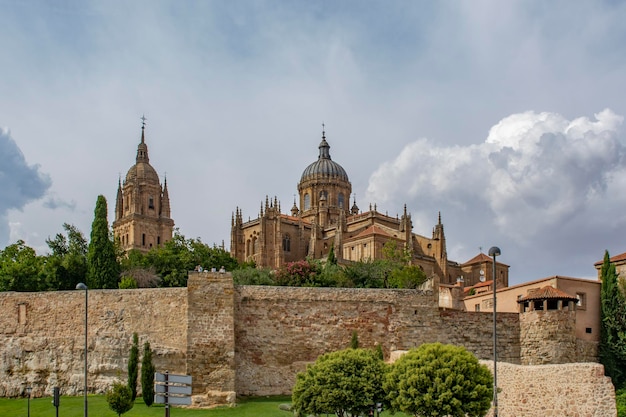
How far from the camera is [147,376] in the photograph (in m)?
30.6

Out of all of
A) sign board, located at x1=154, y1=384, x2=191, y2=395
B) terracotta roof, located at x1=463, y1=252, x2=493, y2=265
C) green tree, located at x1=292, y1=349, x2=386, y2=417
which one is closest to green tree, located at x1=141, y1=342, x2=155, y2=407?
green tree, located at x1=292, y1=349, x2=386, y2=417

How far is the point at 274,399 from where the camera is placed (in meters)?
31.6

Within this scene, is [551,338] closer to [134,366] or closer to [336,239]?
[134,366]

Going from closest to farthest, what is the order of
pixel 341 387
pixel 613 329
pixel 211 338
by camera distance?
pixel 341 387
pixel 211 338
pixel 613 329

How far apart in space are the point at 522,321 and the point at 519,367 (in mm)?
9635

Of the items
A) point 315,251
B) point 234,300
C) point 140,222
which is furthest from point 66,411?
point 140,222

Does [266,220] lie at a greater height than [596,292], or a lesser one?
greater

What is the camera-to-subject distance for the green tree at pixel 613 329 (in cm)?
3531

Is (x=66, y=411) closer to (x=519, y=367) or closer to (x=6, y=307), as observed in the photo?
(x=6, y=307)

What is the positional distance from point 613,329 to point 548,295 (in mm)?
3777

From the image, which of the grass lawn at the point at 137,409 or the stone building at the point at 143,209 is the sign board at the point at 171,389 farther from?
the stone building at the point at 143,209

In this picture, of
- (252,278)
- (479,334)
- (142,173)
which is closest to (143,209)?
(142,173)

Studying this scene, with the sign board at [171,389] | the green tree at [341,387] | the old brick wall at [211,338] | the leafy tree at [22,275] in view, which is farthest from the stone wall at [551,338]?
the leafy tree at [22,275]

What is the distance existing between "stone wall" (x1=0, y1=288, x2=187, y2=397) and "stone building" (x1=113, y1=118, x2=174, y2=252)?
55.6m
